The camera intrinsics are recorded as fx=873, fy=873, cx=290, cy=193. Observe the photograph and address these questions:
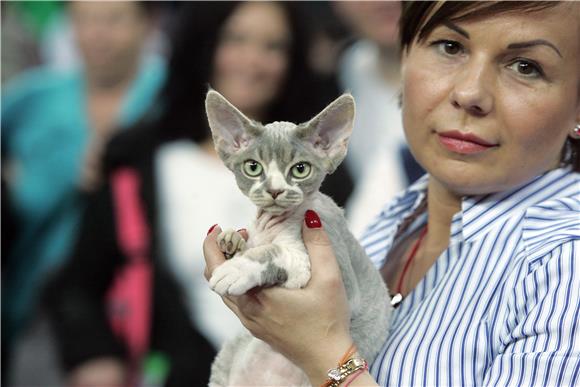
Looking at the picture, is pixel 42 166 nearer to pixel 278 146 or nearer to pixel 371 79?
pixel 371 79

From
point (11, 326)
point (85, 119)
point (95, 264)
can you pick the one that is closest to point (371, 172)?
point (95, 264)

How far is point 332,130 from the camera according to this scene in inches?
44.7

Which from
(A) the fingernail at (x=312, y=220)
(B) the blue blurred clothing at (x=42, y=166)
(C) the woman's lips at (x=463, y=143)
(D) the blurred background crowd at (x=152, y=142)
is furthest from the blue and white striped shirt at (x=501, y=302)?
(B) the blue blurred clothing at (x=42, y=166)

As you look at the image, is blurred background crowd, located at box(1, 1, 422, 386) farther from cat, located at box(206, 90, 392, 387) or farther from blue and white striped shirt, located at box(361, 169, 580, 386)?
cat, located at box(206, 90, 392, 387)

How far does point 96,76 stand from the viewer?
3.41 metres

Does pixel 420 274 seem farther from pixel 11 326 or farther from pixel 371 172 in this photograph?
pixel 11 326

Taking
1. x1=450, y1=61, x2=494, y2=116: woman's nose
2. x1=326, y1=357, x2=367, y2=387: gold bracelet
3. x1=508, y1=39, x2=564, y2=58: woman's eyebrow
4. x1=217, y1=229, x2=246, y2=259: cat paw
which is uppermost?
x1=508, y1=39, x2=564, y2=58: woman's eyebrow

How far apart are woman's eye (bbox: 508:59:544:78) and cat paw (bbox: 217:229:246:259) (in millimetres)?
467

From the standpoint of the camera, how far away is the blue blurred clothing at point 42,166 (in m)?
3.31

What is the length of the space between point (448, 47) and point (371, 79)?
150cm

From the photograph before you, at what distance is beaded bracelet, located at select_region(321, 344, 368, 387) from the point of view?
1178mm

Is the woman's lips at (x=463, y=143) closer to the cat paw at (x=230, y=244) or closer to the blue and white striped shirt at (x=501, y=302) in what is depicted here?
the blue and white striped shirt at (x=501, y=302)

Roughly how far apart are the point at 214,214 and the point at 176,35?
2.59ft

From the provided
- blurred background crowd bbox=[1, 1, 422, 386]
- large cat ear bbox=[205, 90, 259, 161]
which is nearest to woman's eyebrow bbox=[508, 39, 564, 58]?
large cat ear bbox=[205, 90, 259, 161]
